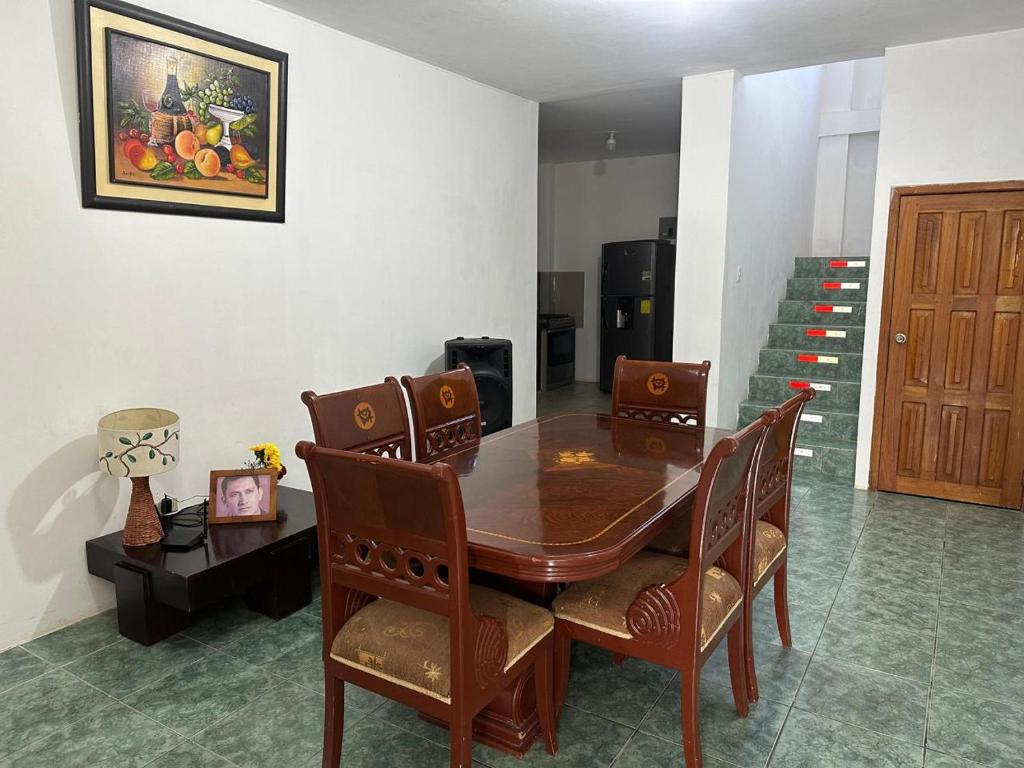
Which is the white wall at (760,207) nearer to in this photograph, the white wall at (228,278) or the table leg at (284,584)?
the white wall at (228,278)

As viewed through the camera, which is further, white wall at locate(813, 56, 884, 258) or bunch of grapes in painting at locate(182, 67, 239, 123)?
→ white wall at locate(813, 56, 884, 258)

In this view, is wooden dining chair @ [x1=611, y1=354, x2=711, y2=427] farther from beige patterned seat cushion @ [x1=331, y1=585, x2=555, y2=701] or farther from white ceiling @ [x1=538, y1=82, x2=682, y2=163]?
white ceiling @ [x1=538, y1=82, x2=682, y2=163]

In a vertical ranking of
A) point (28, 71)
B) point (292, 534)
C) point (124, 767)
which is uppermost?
point (28, 71)

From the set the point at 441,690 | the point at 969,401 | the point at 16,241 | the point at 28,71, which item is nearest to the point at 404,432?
the point at 441,690

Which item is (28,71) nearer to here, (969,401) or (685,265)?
(685,265)

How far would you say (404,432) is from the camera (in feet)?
8.27

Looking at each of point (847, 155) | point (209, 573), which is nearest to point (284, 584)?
point (209, 573)

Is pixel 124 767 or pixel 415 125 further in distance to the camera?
pixel 415 125

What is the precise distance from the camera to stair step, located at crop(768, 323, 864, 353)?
5512mm

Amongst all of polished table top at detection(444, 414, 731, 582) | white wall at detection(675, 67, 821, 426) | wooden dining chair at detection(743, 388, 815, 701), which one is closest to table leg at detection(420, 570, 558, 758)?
polished table top at detection(444, 414, 731, 582)

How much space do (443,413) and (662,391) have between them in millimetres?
1001

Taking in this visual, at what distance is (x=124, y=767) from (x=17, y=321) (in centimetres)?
157

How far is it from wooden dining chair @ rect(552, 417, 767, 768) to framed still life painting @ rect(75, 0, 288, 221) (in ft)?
7.61

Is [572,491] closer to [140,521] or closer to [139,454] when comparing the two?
[139,454]
